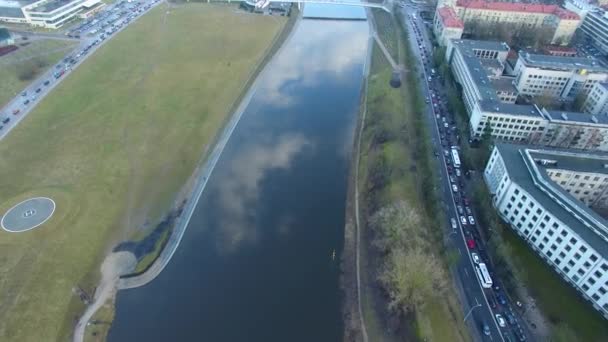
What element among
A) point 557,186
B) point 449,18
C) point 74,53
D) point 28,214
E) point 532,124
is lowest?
point 28,214

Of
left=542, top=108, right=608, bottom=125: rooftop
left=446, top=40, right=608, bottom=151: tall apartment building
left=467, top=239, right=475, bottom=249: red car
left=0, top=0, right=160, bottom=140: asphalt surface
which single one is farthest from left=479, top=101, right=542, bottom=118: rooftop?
left=0, top=0, right=160, bottom=140: asphalt surface

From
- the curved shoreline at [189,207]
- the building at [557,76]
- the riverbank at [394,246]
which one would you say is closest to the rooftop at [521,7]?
the building at [557,76]

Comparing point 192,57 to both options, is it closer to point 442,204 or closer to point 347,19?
point 347,19

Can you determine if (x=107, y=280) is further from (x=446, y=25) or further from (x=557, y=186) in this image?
(x=446, y=25)

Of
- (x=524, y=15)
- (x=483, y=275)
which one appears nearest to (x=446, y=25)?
(x=524, y=15)

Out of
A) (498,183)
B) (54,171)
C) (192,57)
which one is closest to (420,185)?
(498,183)
